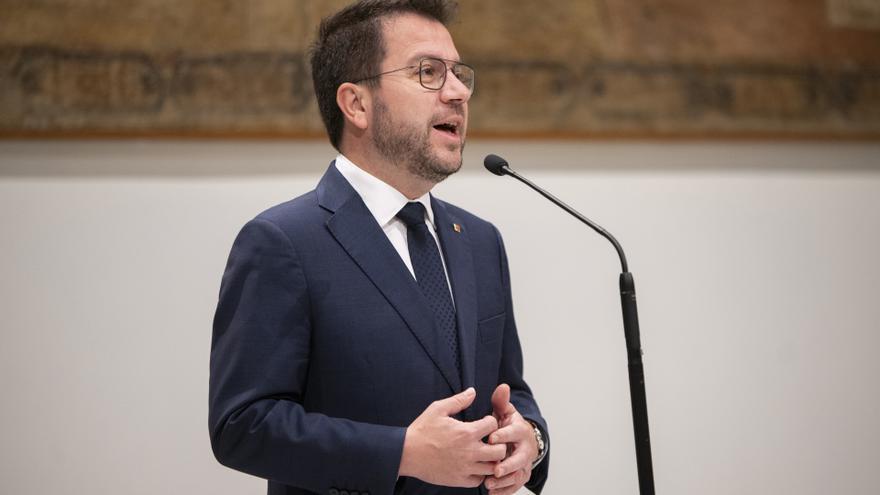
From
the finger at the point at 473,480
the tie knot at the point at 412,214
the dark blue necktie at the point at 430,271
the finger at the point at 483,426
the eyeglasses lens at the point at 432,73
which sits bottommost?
the finger at the point at 473,480

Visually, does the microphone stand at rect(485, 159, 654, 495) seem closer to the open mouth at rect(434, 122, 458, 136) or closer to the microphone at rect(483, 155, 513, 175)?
the microphone at rect(483, 155, 513, 175)

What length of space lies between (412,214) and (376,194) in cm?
9

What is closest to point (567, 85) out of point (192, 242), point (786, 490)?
point (192, 242)

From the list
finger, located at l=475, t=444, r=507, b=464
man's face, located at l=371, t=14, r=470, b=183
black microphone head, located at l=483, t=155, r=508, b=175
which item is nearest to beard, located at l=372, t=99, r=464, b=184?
man's face, located at l=371, t=14, r=470, b=183

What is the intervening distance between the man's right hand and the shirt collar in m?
0.49

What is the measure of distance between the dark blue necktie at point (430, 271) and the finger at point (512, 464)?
0.22m

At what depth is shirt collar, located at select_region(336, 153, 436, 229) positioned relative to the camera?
1860mm

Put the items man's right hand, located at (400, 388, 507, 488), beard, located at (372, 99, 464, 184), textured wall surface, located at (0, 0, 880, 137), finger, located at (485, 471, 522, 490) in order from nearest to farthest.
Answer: man's right hand, located at (400, 388, 507, 488) → finger, located at (485, 471, 522, 490) → beard, located at (372, 99, 464, 184) → textured wall surface, located at (0, 0, 880, 137)

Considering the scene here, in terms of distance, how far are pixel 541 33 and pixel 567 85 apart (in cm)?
22

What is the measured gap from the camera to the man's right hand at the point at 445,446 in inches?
59.7

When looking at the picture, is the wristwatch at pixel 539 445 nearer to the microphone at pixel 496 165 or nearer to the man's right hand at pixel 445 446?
the man's right hand at pixel 445 446

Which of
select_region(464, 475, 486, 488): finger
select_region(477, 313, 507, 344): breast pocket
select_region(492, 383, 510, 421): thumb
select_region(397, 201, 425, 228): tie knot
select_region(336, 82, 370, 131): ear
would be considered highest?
select_region(336, 82, 370, 131): ear

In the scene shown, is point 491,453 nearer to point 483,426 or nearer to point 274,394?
point 483,426

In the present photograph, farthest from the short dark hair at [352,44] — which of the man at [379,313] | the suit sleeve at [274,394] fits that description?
the suit sleeve at [274,394]
